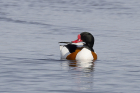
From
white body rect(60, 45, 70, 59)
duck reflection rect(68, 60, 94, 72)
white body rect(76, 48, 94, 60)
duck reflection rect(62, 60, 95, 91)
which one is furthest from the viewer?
white body rect(60, 45, 70, 59)

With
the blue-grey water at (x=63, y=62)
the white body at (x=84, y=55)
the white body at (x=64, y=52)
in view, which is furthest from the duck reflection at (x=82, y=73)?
the white body at (x=64, y=52)

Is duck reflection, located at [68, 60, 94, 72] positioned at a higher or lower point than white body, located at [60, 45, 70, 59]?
lower

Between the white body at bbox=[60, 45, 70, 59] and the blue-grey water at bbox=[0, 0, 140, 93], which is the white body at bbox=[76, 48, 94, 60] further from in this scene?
the white body at bbox=[60, 45, 70, 59]

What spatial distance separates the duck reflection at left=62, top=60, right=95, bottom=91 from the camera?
42.8ft

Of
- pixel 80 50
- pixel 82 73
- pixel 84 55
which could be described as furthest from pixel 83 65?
pixel 82 73

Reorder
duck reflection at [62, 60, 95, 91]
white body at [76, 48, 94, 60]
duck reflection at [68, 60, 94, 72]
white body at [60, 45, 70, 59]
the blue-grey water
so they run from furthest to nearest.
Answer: white body at [60, 45, 70, 59]
white body at [76, 48, 94, 60]
duck reflection at [68, 60, 94, 72]
duck reflection at [62, 60, 95, 91]
the blue-grey water

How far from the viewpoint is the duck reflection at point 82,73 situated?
42.8 ft

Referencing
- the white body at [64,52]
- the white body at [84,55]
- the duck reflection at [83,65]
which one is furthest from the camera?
the white body at [64,52]

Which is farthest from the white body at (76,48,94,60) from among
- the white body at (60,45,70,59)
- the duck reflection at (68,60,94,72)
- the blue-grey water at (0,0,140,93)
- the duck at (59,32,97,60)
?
the white body at (60,45,70,59)

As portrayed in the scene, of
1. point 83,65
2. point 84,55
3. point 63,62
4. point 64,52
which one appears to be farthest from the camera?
point 64,52

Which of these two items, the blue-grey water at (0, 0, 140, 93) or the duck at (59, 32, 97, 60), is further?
the duck at (59, 32, 97, 60)

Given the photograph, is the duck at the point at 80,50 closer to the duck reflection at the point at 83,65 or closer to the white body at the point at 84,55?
the white body at the point at 84,55

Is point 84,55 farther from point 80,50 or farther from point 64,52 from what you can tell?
point 64,52

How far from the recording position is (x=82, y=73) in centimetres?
1501
